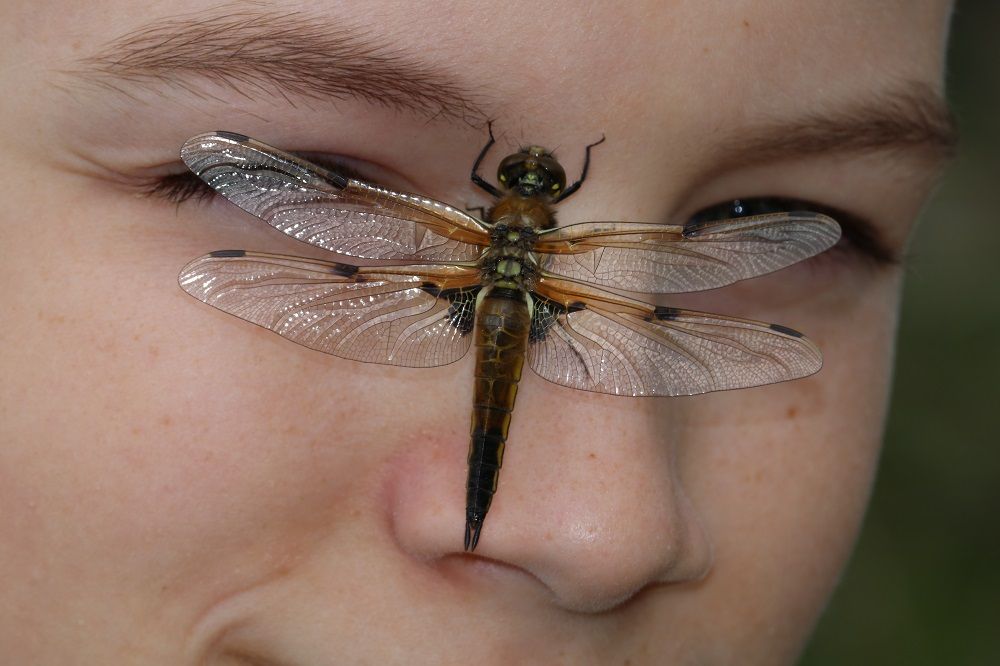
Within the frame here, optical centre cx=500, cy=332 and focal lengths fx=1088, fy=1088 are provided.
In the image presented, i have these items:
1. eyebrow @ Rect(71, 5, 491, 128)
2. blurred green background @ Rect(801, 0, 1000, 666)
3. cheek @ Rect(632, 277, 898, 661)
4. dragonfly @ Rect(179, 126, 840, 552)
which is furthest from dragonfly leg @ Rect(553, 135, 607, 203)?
blurred green background @ Rect(801, 0, 1000, 666)

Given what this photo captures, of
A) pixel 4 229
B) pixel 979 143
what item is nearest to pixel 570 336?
pixel 4 229

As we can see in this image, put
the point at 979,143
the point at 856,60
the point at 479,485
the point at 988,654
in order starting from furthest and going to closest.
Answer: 1. the point at 979,143
2. the point at 988,654
3. the point at 856,60
4. the point at 479,485

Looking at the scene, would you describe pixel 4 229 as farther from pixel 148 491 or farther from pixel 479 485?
pixel 479 485

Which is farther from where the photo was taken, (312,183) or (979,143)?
(979,143)

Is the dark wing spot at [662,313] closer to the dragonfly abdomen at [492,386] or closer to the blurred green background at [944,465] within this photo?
the dragonfly abdomen at [492,386]

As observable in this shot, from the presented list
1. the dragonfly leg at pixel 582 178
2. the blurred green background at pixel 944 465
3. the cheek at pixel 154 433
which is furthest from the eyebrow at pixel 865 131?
the blurred green background at pixel 944 465

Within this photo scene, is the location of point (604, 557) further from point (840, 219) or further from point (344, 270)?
point (840, 219)

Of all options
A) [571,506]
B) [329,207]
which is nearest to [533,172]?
[329,207]
